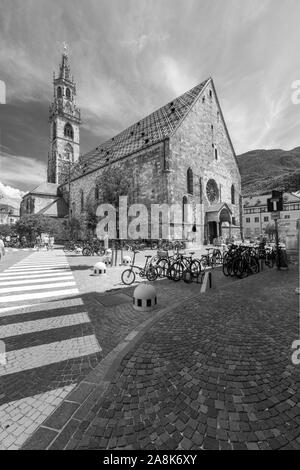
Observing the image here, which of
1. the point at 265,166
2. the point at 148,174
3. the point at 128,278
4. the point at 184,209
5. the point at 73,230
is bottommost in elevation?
the point at 128,278

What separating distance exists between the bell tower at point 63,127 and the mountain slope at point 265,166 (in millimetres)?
85658

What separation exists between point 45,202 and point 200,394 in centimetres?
5607

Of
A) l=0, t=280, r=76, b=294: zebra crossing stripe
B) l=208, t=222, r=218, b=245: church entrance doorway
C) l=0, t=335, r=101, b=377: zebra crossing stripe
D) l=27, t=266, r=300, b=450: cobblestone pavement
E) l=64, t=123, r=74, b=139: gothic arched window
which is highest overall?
l=64, t=123, r=74, b=139: gothic arched window

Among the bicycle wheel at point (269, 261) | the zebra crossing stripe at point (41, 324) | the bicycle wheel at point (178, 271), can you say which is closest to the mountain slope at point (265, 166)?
the bicycle wheel at point (269, 261)

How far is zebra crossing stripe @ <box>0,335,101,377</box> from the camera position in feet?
10.1

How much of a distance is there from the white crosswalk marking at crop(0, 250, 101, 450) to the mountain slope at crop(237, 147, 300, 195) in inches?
4658

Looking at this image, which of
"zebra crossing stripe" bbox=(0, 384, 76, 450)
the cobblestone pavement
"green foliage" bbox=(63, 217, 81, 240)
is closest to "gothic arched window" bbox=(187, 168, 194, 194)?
"green foliage" bbox=(63, 217, 81, 240)

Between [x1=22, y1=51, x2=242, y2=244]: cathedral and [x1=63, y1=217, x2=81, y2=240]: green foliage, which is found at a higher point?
[x1=22, y1=51, x2=242, y2=244]: cathedral

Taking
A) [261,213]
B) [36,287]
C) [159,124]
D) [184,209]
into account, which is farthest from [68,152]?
[36,287]

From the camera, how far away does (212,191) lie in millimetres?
33031

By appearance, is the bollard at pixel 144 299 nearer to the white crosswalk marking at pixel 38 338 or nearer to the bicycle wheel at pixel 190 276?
the white crosswalk marking at pixel 38 338

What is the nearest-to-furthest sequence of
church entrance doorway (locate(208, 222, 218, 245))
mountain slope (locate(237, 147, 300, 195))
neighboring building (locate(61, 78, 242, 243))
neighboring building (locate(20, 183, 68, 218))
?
1. neighboring building (locate(61, 78, 242, 243))
2. church entrance doorway (locate(208, 222, 218, 245))
3. neighboring building (locate(20, 183, 68, 218))
4. mountain slope (locate(237, 147, 300, 195))

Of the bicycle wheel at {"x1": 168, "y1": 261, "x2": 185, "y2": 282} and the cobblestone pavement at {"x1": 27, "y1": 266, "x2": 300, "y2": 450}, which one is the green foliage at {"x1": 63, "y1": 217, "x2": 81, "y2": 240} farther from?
the cobblestone pavement at {"x1": 27, "y1": 266, "x2": 300, "y2": 450}

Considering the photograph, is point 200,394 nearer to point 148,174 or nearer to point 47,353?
point 47,353
